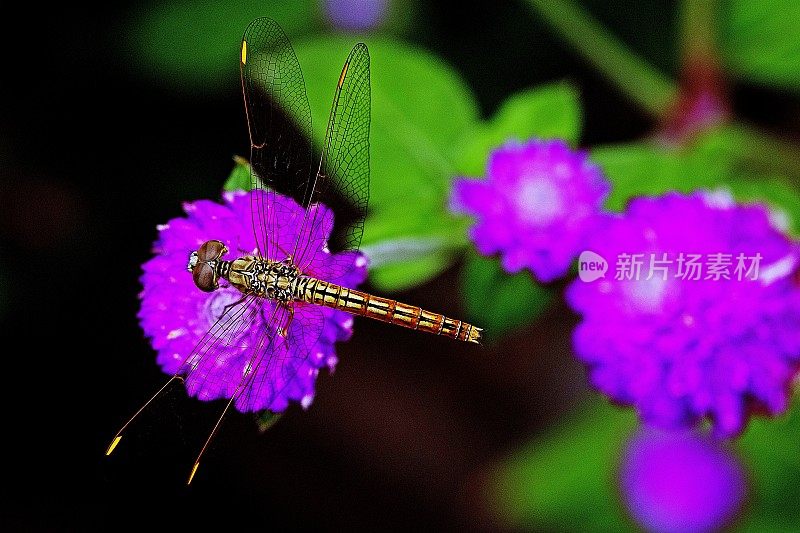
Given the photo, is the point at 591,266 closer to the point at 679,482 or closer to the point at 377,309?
the point at 377,309

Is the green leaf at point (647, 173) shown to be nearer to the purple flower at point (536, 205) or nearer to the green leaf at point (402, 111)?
the purple flower at point (536, 205)

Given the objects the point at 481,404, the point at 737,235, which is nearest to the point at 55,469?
the point at 481,404

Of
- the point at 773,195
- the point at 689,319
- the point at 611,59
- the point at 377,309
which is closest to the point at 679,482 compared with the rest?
the point at 773,195

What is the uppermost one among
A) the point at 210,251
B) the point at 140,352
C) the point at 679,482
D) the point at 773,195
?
the point at 210,251

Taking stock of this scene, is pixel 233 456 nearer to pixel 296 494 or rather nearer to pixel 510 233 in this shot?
pixel 296 494

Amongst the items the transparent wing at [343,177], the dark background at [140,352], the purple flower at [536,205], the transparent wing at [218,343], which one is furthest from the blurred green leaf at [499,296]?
the dark background at [140,352]

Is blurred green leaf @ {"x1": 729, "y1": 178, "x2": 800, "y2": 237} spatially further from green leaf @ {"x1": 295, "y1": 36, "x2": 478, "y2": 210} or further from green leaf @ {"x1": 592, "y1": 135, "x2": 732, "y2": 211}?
green leaf @ {"x1": 295, "y1": 36, "x2": 478, "y2": 210}
